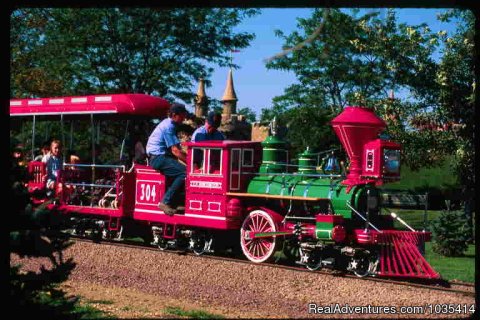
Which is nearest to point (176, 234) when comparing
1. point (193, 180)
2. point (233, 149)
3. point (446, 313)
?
point (193, 180)

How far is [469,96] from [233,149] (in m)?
9.59

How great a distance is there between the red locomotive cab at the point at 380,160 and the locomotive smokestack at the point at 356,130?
0.47 ft

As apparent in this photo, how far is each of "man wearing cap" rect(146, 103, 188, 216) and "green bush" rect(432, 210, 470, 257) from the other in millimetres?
5925

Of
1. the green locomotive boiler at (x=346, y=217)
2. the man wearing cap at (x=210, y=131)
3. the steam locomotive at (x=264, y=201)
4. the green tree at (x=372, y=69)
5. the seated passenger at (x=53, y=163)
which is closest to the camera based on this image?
the green locomotive boiler at (x=346, y=217)

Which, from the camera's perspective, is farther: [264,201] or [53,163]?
[53,163]

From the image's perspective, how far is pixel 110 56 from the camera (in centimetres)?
2248

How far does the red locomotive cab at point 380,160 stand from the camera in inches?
448

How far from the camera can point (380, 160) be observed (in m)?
11.3

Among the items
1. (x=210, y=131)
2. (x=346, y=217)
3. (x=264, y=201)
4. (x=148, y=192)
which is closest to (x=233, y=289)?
(x=346, y=217)

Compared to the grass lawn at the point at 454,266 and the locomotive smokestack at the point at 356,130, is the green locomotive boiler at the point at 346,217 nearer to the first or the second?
the locomotive smokestack at the point at 356,130

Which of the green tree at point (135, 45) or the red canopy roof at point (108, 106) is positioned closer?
the red canopy roof at point (108, 106)

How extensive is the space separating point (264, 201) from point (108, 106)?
440 cm

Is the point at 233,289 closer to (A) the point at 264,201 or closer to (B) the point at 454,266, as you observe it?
(A) the point at 264,201

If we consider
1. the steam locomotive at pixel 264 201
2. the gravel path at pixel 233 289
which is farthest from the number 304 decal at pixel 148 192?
the gravel path at pixel 233 289
